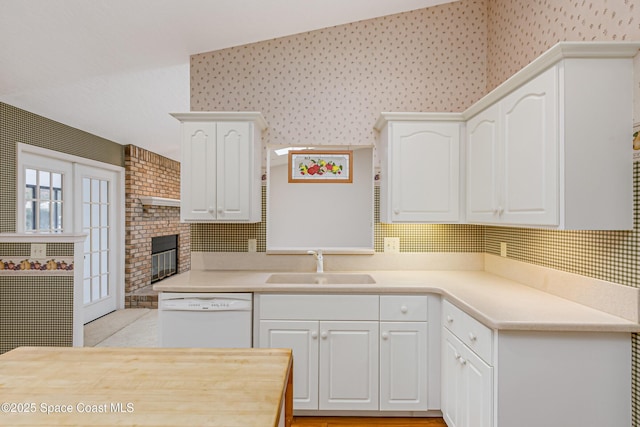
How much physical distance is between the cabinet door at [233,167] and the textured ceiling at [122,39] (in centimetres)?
73

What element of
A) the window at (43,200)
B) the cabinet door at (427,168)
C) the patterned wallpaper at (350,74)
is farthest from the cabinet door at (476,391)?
the window at (43,200)

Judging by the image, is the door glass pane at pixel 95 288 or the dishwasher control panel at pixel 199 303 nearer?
the dishwasher control panel at pixel 199 303

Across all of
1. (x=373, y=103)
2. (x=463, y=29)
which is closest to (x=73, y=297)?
(x=373, y=103)

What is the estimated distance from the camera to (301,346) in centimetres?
221

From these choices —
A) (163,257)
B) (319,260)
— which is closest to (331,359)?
(319,260)

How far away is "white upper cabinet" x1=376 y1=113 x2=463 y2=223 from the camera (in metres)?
2.49

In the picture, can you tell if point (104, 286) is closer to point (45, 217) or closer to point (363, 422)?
point (45, 217)

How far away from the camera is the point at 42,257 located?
271 centimetres

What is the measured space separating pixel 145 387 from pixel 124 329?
11.5 feet

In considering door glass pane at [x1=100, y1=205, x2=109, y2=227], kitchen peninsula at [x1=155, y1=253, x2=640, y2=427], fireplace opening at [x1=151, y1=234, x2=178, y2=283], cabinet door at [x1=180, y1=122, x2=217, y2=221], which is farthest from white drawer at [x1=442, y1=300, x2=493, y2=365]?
fireplace opening at [x1=151, y1=234, x2=178, y2=283]

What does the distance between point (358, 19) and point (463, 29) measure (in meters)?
0.85

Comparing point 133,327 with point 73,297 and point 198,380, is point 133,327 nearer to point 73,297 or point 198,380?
point 73,297

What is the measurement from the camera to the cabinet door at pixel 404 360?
2199 millimetres

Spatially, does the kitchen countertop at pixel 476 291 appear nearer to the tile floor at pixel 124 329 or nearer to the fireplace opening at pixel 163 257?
the tile floor at pixel 124 329
